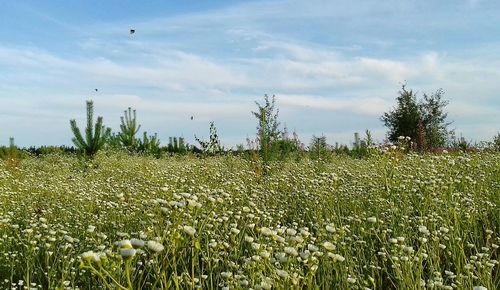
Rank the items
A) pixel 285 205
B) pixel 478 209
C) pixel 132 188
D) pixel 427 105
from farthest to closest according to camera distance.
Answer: pixel 427 105, pixel 132 188, pixel 285 205, pixel 478 209

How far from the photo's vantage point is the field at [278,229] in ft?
10.6

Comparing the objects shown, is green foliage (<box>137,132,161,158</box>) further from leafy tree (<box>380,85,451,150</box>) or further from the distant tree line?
leafy tree (<box>380,85,451,150</box>)

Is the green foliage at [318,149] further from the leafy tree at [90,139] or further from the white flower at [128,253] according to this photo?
the white flower at [128,253]

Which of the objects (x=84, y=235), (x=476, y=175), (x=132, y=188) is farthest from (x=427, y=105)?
(x=84, y=235)

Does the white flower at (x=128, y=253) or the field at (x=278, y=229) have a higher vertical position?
the white flower at (x=128, y=253)

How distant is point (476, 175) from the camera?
6379 mm

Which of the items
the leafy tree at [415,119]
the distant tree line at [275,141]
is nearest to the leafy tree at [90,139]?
the distant tree line at [275,141]

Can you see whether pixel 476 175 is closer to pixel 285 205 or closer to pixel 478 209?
pixel 478 209

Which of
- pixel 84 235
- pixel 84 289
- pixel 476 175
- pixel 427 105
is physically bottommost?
pixel 84 289

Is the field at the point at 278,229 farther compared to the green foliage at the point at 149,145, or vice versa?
the green foliage at the point at 149,145

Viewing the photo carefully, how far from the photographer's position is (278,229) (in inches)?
122

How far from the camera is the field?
322cm

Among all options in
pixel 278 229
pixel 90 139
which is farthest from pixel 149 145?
pixel 278 229

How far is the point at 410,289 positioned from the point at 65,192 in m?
5.45
